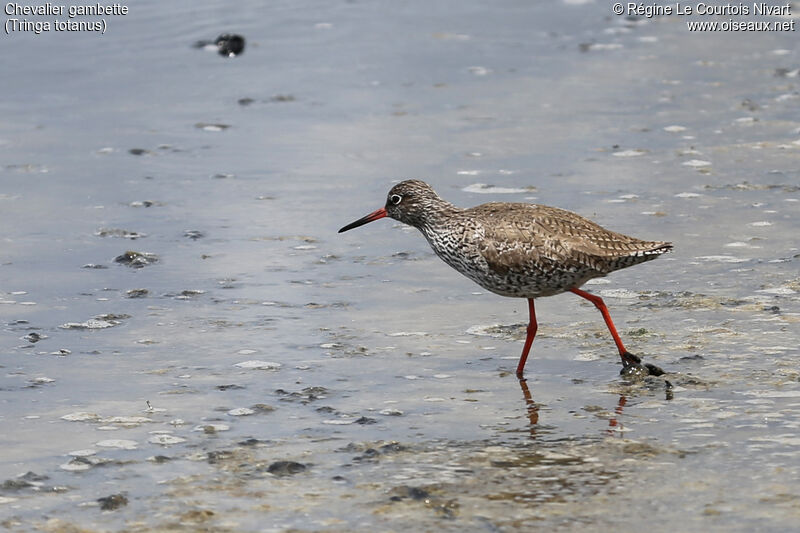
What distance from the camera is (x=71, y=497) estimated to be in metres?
5.88

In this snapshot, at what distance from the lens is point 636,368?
7.34 metres

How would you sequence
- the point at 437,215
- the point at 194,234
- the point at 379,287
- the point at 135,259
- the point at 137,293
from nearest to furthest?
the point at 437,215, the point at 137,293, the point at 379,287, the point at 135,259, the point at 194,234

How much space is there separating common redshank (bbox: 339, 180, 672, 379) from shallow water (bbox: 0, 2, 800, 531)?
1.36ft

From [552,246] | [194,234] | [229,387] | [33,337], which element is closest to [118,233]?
[194,234]

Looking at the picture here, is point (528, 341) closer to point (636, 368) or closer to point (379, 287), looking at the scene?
point (636, 368)

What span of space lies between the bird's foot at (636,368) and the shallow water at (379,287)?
0.39 ft

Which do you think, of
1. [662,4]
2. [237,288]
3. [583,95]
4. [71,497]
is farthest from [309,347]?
[662,4]

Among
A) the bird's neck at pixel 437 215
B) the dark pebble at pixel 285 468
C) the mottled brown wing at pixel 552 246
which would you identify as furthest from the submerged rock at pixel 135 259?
the dark pebble at pixel 285 468

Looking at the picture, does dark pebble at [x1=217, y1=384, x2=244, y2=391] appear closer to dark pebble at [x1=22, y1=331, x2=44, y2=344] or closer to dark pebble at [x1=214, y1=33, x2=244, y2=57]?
dark pebble at [x1=22, y1=331, x2=44, y2=344]

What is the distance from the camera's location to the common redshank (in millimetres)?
7793

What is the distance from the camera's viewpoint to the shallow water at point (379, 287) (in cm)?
600

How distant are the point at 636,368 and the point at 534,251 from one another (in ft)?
3.13

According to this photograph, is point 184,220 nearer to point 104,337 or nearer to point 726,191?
point 104,337

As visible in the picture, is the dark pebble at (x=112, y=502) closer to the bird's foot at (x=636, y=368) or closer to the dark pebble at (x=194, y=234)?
the bird's foot at (x=636, y=368)
